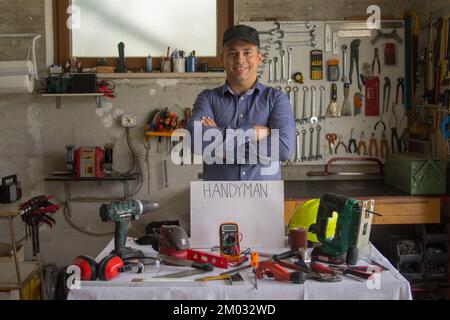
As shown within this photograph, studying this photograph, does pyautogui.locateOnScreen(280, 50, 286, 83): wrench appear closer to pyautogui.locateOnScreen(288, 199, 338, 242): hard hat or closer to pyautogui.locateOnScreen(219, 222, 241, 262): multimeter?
pyautogui.locateOnScreen(288, 199, 338, 242): hard hat

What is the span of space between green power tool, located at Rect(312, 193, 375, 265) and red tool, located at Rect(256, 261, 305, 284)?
0.80ft

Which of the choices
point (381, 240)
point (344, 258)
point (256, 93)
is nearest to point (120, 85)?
point (256, 93)

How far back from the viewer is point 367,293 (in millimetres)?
1798

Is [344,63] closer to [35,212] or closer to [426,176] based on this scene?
[426,176]

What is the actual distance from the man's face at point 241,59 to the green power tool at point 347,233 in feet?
2.79

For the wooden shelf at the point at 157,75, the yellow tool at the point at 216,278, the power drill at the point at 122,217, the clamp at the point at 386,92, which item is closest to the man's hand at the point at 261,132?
the power drill at the point at 122,217

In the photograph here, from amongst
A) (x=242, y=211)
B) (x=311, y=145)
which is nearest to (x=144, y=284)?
(x=242, y=211)

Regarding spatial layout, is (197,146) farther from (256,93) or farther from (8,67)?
(8,67)

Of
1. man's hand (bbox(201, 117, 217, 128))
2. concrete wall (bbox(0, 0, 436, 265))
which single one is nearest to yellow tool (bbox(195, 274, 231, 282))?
man's hand (bbox(201, 117, 217, 128))

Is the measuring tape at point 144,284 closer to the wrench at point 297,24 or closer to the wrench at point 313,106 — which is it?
the wrench at point 313,106

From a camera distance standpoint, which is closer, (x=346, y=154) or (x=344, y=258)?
(x=344, y=258)

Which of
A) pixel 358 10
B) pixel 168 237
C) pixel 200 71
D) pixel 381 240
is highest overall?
pixel 358 10

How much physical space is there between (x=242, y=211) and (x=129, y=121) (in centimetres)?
224
